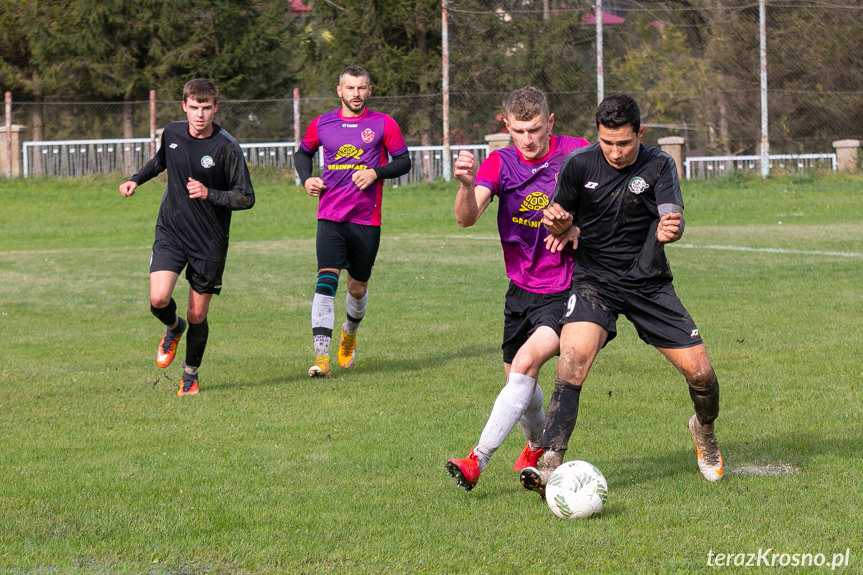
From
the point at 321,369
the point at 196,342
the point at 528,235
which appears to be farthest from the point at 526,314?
the point at 196,342

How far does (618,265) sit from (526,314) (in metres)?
0.61

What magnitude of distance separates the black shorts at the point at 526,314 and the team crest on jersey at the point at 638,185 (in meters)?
0.76

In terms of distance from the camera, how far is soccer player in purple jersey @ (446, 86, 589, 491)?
5.63 metres

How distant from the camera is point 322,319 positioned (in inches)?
356

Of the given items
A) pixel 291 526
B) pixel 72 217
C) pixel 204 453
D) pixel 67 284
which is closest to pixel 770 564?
pixel 291 526

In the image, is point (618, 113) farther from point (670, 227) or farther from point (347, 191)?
point (347, 191)

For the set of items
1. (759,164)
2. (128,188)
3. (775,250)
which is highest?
(759,164)

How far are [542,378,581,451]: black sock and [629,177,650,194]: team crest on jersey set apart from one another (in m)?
0.98

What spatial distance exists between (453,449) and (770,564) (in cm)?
234

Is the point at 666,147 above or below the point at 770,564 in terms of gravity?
above

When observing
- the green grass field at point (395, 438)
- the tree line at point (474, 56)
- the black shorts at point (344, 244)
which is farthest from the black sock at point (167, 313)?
the tree line at point (474, 56)

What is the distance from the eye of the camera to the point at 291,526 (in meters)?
4.84

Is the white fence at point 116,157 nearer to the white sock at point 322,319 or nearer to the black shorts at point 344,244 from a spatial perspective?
the black shorts at point 344,244

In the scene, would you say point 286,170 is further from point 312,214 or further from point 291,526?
point 291,526
